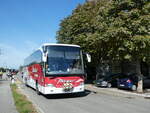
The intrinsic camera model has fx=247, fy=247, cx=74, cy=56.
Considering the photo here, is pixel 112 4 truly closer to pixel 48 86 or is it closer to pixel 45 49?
pixel 45 49

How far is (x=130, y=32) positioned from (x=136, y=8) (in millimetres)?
1919

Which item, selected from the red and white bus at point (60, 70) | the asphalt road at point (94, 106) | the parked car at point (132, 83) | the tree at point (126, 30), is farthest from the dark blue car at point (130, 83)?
the asphalt road at point (94, 106)

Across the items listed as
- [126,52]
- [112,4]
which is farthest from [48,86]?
[112,4]

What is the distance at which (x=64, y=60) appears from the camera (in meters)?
15.4

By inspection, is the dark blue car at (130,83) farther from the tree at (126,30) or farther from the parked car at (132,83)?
the tree at (126,30)

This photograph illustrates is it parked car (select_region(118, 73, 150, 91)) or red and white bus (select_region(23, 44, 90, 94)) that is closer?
red and white bus (select_region(23, 44, 90, 94))

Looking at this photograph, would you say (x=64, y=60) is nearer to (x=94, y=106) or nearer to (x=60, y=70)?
(x=60, y=70)

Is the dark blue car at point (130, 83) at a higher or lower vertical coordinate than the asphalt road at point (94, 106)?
higher

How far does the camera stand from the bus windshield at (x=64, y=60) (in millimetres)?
15102

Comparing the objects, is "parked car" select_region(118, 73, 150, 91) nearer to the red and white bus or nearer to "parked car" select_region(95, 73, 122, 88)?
"parked car" select_region(95, 73, 122, 88)

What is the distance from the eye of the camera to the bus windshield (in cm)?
1510

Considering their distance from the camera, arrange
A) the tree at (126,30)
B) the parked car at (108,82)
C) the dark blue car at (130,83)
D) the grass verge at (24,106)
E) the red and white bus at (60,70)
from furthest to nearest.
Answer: the parked car at (108,82)
the dark blue car at (130,83)
the tree at (126,30)
the red and white bus at (60,70)
the grass verge at (24,106)

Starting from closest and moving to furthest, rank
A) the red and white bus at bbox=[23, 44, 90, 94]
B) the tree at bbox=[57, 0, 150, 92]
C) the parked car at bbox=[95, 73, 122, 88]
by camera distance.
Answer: the red and white bus at bbox=[23, 44, 90, 94] → the tree at bbox=[57, 0, 150, 92] → the parked car at bbox=[95, 73, 122, 88]

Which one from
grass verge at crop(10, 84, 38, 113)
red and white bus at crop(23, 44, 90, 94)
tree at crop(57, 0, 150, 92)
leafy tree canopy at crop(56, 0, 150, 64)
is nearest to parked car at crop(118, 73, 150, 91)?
tree at crop(57, 0, 150, 92)
